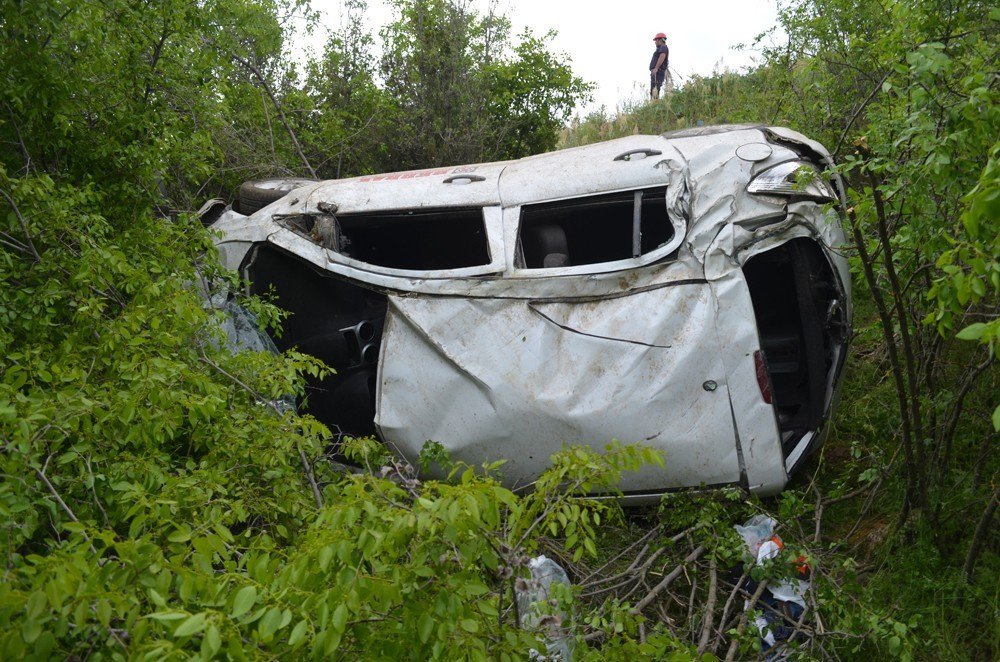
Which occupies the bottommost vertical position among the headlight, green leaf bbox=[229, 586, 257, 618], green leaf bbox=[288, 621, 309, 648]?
green leaf bbox=[288, 621, 309, 648]

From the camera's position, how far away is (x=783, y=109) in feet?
23.0

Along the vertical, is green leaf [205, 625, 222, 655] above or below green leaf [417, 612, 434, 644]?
above

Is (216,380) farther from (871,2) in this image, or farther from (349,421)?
(871,2)

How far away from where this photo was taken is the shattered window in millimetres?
3932

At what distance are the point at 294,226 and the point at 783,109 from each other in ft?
16.0

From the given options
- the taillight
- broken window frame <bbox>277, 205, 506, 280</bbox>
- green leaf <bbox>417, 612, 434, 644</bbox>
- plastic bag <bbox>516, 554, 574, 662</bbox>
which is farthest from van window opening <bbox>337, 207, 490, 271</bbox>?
green leaf <bbox>417, 612, 434, 644</bbox>

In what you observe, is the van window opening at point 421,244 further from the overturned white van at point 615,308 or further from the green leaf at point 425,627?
the green leaf at point 425,627

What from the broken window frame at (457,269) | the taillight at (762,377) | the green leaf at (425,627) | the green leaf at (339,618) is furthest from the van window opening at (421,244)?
the green leaf at (339,618)

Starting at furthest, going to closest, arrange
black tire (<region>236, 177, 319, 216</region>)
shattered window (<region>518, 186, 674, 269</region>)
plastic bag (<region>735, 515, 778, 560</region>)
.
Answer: black tire (<region>236, 177, 319, 216</region>) → shattered window (<region>518, 186, 674, 269</region>) → plastic bag (<region>735, 515, 778, 560</region>)

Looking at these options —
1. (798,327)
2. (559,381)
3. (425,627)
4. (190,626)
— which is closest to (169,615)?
Result: (190,626)

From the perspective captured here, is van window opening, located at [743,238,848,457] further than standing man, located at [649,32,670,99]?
No

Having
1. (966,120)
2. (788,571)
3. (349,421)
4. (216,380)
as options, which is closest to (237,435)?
(216,380)

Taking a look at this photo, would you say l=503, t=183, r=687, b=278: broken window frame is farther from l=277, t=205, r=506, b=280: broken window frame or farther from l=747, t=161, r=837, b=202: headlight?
l=747, t=161, r=837, b=202: headlight

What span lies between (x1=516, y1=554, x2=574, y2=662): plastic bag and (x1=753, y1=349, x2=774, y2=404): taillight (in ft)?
4.21
